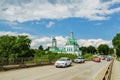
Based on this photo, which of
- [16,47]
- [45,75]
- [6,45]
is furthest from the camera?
[6,45]

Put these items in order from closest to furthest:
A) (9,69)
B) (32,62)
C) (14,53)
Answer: (9,69), (32,62), (14,53)

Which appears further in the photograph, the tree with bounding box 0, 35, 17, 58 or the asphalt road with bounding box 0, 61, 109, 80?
the tree with bounding box 0, 35, 17, 58

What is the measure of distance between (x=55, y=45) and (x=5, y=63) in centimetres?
12635

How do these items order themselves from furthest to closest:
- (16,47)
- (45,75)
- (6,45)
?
(6,45) < (16,47) < (45,75)

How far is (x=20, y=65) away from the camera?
1372 inches

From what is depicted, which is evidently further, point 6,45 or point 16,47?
point 6,45

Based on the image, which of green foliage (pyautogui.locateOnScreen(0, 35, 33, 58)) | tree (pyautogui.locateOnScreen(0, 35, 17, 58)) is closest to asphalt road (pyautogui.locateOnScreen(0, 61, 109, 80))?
green foliage (pyautogui.locateOnScreen(0, 35, 33, 58))

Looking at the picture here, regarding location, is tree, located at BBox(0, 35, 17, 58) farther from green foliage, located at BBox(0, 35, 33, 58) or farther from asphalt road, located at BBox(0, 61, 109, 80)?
asphalt road, located at BBox(0, 61, 109, 80)

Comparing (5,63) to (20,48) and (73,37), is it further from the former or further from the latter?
(73,37)

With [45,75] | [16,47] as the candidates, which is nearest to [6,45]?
[16,47]

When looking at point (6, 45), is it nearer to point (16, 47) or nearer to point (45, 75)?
point (16, 47)

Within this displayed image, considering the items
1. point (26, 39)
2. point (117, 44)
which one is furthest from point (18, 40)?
point (117, 44)

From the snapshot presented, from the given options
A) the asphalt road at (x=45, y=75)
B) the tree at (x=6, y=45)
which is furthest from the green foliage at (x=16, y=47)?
the asphalt road at (x=45, y=75)

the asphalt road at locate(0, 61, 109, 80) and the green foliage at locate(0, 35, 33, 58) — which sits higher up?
the green foliage at locate(0, 35, 33, 58)
